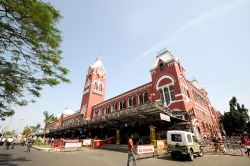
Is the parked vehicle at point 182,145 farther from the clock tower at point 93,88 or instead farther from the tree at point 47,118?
the tree at point 47,118

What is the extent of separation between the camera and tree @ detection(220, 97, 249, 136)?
1209 inches

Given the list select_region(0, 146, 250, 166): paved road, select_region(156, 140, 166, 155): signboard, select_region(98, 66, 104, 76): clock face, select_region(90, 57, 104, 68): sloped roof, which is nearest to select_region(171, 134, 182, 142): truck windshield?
select_region(0, 146, 250, 166): paved road

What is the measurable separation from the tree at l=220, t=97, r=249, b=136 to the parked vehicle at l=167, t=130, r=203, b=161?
2637 centimetres

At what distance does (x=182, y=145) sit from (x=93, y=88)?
31.5 metres

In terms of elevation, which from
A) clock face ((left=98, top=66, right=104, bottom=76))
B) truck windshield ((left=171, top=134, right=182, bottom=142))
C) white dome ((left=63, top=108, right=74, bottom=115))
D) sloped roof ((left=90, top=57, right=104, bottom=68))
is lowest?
truck windshield ((left=171, top=134, right=182, bottom=142))

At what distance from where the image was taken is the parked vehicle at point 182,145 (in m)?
10.3

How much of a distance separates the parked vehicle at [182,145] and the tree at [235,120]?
2637cm

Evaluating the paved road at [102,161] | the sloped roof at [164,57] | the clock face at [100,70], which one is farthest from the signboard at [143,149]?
the clock face at [100,70]

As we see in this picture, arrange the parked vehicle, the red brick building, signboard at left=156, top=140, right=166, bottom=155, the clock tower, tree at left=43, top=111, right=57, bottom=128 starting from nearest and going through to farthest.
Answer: the parked vehicle, signboard at left=156, top=140, right=166, bottom=155, the red brick building, the clock tower, tree at left=43, top=111, right=57, bottom=128

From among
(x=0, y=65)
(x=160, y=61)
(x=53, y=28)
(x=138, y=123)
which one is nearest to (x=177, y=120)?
(x=138, y=123)

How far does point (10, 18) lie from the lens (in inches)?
277

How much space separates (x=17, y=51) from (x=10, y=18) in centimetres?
220

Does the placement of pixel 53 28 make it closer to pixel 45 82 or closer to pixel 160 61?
pixel 45 82

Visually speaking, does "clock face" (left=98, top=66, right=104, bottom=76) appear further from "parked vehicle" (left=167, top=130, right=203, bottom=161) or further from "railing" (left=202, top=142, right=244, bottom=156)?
A: "parked vehicle" (left=167, top=130, right=203, bottom=161)
